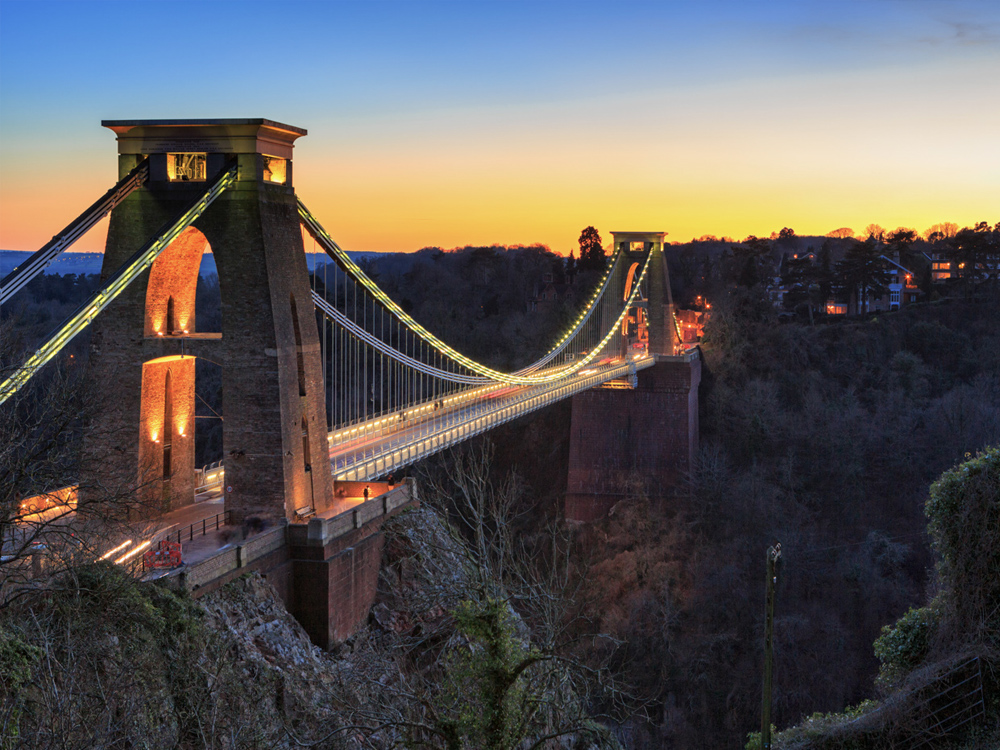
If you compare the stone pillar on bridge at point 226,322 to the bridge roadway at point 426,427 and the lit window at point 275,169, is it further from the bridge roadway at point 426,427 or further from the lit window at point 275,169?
the bridge roadway at point 426,427

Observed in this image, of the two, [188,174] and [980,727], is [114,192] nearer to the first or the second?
[188,174]

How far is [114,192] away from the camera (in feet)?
51.1

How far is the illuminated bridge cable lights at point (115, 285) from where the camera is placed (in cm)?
1220

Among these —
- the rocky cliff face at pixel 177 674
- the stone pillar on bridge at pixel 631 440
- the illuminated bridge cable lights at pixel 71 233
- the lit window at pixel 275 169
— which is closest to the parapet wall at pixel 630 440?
the stone pillar on bridge at pixel 631 440

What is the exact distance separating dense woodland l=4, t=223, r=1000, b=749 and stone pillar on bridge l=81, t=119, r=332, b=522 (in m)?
2.42

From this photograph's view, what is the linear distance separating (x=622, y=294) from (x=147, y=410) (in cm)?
3038

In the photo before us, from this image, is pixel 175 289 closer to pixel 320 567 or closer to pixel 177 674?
pixel 320 567

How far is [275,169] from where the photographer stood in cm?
1694

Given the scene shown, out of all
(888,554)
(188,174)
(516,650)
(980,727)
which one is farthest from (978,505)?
(888,554)

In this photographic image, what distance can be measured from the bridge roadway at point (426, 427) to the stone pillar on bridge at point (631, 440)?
525cm

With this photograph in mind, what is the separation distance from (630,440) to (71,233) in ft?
89.8

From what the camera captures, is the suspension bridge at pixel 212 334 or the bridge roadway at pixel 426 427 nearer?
the suspension bridge at pixel 212 334

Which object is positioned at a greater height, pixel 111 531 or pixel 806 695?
pixel 111 531

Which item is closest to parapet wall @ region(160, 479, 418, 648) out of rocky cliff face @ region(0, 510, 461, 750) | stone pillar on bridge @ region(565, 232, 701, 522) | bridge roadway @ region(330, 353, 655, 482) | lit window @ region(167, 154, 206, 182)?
rocky cliff face @ region(0, 510, 461, 750)
